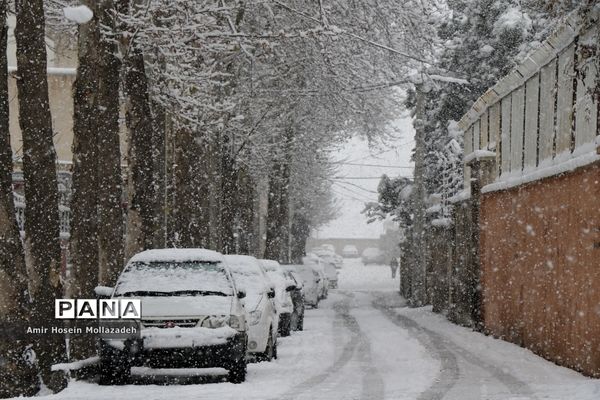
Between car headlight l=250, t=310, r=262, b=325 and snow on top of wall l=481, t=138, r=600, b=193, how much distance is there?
5.22 meters

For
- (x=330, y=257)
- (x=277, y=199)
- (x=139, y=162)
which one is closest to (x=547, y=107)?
(x=139, y=162)

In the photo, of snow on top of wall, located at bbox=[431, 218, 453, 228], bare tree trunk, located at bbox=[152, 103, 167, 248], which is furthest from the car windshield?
snow on top of wall, located at bbox=[431, 218, 453, 228]

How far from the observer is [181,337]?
13.5 m

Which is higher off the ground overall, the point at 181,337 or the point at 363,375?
the point at 181,337

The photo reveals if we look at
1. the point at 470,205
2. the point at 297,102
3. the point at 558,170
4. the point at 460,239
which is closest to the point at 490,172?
the point at 470,205

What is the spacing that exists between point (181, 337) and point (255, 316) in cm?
347

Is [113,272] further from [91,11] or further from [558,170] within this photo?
[558,170]

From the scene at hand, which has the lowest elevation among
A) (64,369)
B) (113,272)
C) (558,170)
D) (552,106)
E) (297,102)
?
(64,369)

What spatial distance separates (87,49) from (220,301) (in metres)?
4.62

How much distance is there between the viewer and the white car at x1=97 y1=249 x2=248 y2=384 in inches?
530

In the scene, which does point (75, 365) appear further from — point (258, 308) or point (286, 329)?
point (286, 329)

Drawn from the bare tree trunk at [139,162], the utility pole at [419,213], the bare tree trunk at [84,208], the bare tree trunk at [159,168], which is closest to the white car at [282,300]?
the bare tree trunk at [159,168]

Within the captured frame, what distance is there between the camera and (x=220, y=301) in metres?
14.2

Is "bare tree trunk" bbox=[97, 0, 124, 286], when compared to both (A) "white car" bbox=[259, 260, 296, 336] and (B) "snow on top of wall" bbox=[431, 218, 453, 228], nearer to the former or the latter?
(A) "white car" bbox=[259, 260, 296, 336]
